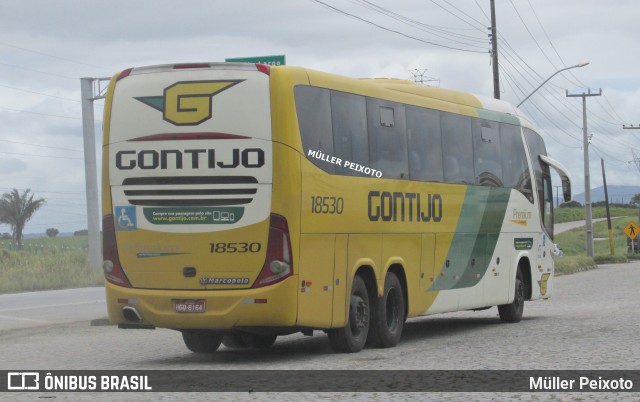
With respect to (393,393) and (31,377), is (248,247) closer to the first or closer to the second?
(31,377)

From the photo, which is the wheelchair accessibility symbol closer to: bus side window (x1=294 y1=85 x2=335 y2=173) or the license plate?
the license plate

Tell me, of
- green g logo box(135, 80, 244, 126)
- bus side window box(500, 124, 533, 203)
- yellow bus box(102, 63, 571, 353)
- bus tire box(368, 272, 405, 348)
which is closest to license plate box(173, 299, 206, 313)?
yellow bus box(102, 63, 571, 353)

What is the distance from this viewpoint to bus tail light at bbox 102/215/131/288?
14.9m

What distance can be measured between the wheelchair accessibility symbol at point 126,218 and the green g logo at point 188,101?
1197mm

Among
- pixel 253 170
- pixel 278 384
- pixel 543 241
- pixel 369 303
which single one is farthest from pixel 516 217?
pixel 278 384

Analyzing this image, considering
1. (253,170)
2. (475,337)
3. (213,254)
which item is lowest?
(475,337)

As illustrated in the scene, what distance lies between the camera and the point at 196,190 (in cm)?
1445

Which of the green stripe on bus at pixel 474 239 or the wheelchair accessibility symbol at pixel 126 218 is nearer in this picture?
the wheelchair accessibility symbol at pixel 126 218

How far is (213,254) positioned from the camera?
14359 mm

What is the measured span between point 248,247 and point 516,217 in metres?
8.49

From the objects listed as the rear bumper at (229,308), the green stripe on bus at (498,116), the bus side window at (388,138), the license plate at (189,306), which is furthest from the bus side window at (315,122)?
the green stripe on bus at (498,116)

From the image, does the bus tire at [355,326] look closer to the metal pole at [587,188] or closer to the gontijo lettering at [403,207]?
the gontijo lettering at [403,207]

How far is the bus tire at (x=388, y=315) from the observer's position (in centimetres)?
1631

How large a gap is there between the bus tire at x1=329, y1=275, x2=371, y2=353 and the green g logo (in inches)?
118
